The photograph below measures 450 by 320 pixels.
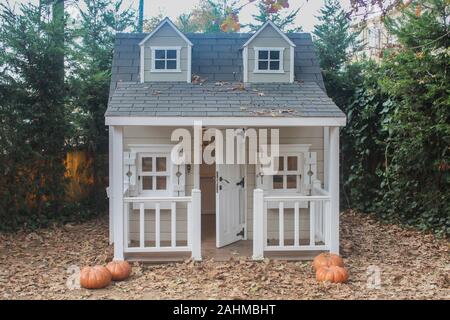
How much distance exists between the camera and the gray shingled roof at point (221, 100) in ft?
24.0

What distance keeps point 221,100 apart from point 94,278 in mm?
3660

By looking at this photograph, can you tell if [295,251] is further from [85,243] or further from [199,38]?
[199,38]

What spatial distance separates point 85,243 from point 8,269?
1.97m

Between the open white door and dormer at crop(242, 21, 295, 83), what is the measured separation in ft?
6.78

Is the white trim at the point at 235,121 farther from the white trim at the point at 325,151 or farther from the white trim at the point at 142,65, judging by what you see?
the white trim at the point at 142,65

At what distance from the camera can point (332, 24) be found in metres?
16.0

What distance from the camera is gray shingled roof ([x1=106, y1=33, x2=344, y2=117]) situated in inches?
294

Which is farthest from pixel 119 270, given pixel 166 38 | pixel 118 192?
pixel 166 38

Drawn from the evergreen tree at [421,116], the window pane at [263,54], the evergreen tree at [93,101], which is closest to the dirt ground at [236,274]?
the evergreen tree at [421,116]

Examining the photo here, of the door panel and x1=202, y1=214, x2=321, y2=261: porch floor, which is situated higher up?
the door panel

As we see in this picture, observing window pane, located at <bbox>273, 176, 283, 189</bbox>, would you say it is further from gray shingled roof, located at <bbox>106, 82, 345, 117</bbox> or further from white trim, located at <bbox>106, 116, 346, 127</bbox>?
white trim, located at <bbox>106, 116, 346, 127</bbox>

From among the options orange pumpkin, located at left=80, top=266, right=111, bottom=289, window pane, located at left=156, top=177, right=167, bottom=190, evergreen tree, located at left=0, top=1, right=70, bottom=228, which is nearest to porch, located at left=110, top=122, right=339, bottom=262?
window pane, located at left=156, top=177, right=167, bottom=190

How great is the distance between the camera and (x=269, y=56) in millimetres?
9430

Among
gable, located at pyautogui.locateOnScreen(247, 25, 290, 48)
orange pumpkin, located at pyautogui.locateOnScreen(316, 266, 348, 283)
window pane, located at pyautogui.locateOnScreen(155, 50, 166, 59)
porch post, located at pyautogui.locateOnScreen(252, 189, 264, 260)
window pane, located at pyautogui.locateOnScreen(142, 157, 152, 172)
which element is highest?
gable, located at pyautogui.locateOnScreen(247, 25, 290, 48)
